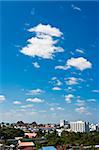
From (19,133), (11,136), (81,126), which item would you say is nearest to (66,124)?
(81,126)

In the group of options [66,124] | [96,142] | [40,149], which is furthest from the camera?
[66,124]

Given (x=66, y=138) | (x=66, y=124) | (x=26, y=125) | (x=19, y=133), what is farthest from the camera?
(x=66, y=124)

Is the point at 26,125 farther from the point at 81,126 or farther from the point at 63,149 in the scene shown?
the point at 63,149

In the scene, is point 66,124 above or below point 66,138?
above

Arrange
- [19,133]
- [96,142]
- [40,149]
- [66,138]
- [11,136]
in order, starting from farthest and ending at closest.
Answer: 1. [19,133]
2. [11,136]
3. [66,138]
4. [96,142]
5. [40,149]

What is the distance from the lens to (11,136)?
791 centimetres

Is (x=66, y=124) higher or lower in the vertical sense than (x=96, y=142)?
higher

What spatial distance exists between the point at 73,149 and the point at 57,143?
48.0 inches

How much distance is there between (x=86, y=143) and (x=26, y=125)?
829 centimetres

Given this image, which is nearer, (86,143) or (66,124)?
(86,143)

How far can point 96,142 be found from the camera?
20.9 feet

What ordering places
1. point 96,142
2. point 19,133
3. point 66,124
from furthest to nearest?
point 66,124 < point 19,133 < point 96,142

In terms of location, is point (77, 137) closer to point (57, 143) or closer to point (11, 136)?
point (57, 143)

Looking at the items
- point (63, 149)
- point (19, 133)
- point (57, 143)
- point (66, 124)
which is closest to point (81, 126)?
point (66, 124)
